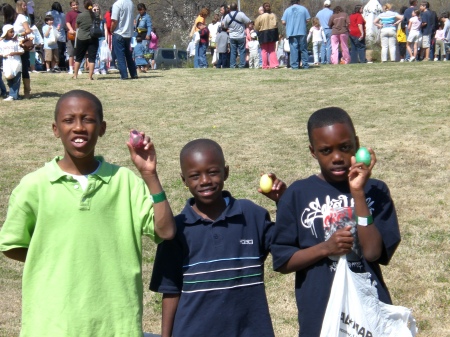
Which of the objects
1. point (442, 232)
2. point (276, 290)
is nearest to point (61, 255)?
point (276, 290)

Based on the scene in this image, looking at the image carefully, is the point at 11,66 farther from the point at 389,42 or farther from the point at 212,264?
the point at 389,42

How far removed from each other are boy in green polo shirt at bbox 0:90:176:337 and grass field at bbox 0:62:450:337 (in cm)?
228

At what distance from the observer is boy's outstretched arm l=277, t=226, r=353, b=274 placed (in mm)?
3121

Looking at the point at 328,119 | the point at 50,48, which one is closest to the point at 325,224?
the point at 328,119

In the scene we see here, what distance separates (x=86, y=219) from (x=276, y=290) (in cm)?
307

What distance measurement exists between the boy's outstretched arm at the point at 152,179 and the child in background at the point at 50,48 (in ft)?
58.6

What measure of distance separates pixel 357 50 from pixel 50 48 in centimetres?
841

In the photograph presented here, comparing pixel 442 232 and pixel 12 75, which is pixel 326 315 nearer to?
pixel 442 232

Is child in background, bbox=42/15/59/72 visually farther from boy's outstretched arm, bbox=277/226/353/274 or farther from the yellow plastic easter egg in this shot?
boy's outstretched arm, bbox=277/226/353/274

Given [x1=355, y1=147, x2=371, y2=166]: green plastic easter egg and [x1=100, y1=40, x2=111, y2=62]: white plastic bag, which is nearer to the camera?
[x1=355, y1=147, x2=371, y2=166]: green plastic easter egg

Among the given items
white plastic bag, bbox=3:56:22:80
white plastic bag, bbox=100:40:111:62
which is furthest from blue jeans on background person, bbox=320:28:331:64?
white plastic bag, bbox=3:56:22:80

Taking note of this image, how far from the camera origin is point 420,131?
10281 mm

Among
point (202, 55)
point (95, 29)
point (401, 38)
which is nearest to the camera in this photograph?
point (95, 29)

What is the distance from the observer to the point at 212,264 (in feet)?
10.9
